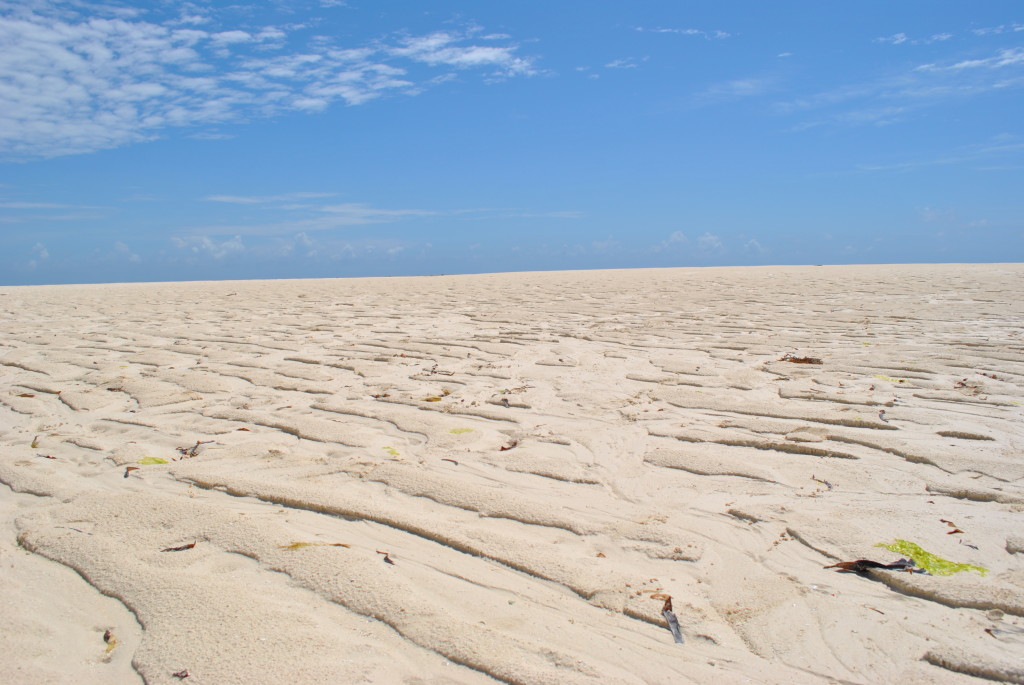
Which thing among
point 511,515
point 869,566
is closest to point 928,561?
point 869,566

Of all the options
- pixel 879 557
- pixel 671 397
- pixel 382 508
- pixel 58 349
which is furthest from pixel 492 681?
pixel 58 349

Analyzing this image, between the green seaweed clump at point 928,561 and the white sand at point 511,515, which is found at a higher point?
the white sand at point 511,515

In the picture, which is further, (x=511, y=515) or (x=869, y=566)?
(x=511, y=515)

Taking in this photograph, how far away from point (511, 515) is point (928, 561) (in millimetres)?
1047

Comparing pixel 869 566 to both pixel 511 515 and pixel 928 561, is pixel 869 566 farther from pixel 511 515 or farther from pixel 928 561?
pixel 511 515

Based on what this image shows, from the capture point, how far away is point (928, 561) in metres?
1.60

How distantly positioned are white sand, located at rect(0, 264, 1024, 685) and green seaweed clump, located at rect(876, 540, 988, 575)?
0.03m

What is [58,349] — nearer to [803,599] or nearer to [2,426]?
[2,426]

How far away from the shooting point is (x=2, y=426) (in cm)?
279

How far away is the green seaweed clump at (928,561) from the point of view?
157 cm

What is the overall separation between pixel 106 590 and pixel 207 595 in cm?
25

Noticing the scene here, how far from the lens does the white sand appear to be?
1264 millimetres

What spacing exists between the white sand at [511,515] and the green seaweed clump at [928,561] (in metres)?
0.03

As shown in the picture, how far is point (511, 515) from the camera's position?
188 centimetres
